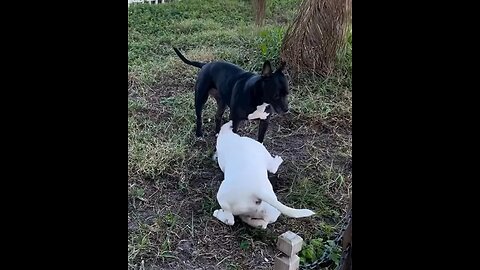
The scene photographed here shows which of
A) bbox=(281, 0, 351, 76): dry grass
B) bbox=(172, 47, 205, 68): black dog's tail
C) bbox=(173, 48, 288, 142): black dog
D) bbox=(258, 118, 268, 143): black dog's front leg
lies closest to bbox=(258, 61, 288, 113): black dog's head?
bbox=(173, 48, 288, 142): black dog

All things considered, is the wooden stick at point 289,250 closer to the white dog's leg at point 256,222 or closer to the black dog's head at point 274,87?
the white dog's leg at point 256,222

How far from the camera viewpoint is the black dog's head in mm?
1162

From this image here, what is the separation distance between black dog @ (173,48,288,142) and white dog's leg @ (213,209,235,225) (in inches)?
8.8

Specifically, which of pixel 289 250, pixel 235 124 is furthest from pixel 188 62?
pixel 289 250

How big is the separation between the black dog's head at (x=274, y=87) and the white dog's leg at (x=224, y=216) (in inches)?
11.1

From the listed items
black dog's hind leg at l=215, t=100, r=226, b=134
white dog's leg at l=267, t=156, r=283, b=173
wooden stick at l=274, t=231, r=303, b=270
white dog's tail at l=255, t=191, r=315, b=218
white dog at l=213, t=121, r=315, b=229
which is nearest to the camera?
wooden stick at l=274, t=231, r=303, b=270

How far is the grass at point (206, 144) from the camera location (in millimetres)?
1113

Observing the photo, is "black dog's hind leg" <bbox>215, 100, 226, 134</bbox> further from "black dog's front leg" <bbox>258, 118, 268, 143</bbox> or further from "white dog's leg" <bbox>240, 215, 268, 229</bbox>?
"white dog's leg" <bbox>240, 215, 268, 229</bbox>

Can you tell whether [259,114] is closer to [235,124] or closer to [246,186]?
[235,124]

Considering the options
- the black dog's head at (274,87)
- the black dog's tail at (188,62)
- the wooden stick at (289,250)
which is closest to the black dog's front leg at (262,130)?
the black dog's head at (274,87)
